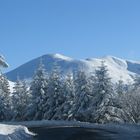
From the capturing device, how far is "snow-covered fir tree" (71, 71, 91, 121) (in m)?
63.5

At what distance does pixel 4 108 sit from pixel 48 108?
8872mm

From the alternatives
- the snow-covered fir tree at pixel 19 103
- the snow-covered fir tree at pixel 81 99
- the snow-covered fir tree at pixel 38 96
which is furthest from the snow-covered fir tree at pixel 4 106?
the snow-covered fir tree at pixel 81 99

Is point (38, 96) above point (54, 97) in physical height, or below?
above

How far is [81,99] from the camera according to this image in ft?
210

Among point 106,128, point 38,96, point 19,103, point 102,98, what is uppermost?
point 38,96

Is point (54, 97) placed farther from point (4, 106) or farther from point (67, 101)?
point (4, 106)

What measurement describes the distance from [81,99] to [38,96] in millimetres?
8858

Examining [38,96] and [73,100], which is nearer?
[73,100]

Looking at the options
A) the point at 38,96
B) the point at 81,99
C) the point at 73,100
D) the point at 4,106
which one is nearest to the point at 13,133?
the point at 81,99

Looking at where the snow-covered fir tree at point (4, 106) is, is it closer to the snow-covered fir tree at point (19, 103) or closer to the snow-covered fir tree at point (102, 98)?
the snow-covered fir tree at point (19, 103)

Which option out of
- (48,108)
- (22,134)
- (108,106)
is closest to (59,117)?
(48,108)

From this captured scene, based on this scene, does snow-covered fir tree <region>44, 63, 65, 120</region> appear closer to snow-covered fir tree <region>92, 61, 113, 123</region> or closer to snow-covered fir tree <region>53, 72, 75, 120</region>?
snow-covered fir tree <region>53, 72, 75, 120</region>

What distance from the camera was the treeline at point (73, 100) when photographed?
61.0 meters

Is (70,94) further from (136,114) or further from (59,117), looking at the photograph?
(136,114)
